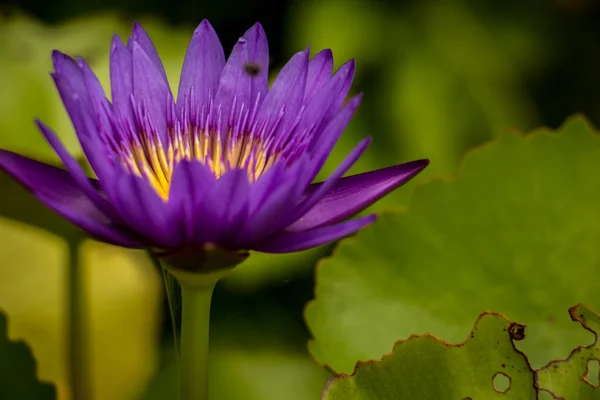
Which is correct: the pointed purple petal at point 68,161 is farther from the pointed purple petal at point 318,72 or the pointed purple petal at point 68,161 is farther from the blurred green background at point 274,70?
the blurred green background at point 274,70

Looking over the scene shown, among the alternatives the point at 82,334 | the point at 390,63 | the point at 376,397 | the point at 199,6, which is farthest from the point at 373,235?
the point at 199,6

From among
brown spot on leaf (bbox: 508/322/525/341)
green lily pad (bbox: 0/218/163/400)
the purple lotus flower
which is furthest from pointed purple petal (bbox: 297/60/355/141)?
green lily pad (bbox: 0/218/163/400)

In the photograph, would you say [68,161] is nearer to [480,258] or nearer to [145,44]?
[145,44]

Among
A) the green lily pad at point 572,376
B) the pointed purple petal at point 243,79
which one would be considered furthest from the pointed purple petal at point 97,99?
the green lily pad at point 572,376

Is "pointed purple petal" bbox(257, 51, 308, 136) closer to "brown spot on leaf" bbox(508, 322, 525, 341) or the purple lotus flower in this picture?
the purple lotus flower

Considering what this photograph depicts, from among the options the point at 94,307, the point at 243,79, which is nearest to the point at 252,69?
the point at 243,79
